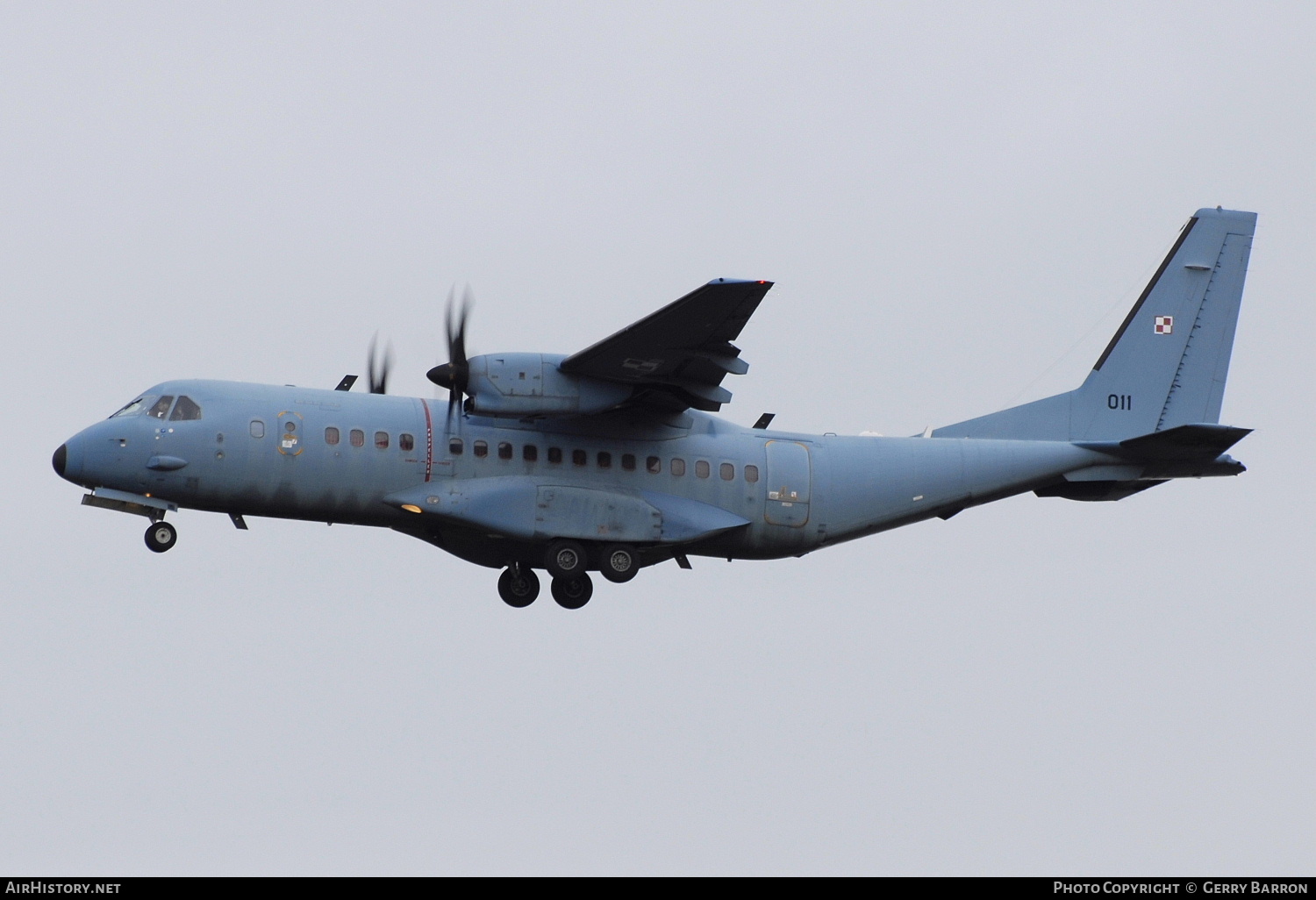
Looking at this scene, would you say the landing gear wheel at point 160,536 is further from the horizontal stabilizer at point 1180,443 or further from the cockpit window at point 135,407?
the horizontal stabilizer at point 1180,443

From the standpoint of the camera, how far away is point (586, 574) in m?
26.2

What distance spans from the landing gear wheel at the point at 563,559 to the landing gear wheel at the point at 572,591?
75cm

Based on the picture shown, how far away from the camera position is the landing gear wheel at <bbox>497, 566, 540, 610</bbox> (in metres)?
26.4

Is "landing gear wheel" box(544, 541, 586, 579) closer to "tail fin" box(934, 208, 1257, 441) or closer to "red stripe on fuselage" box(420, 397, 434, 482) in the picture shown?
"red stripe on fuselage" box(420, 397, 434, 482)

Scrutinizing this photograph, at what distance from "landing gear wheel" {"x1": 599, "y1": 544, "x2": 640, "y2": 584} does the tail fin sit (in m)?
6.15

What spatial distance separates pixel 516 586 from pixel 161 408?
598 centimetres

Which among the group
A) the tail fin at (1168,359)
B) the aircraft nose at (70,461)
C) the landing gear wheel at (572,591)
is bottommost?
the landing gear wheel at (572,591)

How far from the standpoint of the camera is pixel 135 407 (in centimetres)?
2414

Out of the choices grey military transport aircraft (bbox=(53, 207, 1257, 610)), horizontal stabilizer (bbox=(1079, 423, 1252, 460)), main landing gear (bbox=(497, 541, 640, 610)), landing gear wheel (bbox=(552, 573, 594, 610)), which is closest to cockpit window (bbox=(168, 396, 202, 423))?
grey military transport aircraft (bbox=(53, 207, 1257, 610))

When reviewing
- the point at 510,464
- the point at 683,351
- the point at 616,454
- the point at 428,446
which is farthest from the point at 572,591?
the point at 683,351

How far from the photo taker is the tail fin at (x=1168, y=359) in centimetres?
2828

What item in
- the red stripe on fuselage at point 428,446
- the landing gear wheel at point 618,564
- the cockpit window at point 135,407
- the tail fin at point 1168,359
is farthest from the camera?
the tail fin at point 1168,359

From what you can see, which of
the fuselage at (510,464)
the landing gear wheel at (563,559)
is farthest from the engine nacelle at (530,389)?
the landing gear wheel at (563,559)

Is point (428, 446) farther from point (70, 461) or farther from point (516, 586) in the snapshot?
point (70, 461)
